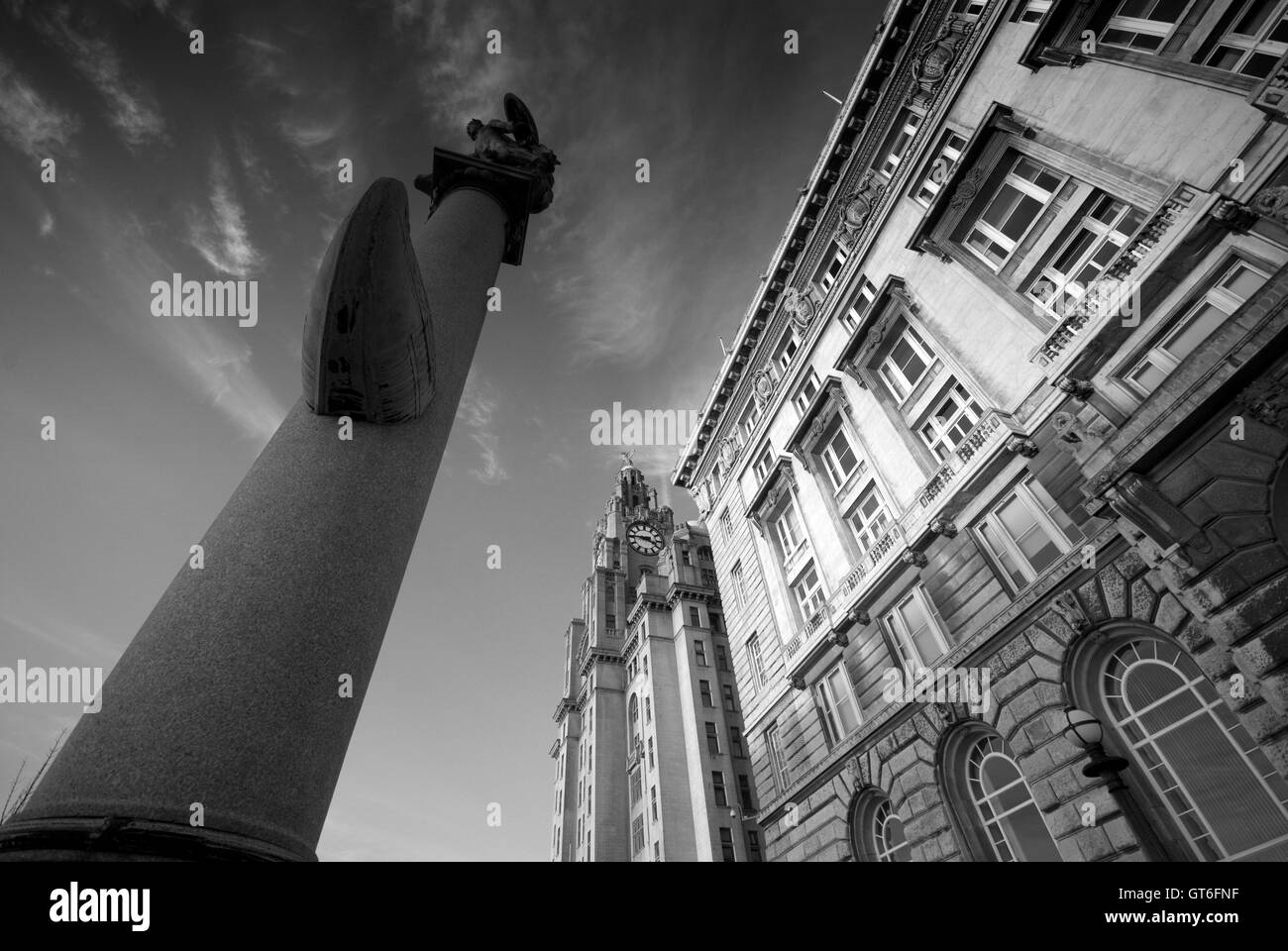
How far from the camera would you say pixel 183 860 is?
279cm

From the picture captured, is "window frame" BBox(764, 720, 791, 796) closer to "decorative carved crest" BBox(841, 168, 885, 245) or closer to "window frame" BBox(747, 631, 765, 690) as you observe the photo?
"window frame" BBox(747, 631, 765, 690)

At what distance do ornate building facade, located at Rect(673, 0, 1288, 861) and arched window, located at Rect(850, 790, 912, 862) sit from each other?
104mm

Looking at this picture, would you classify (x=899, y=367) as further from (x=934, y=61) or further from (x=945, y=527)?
(x=934, y=61)

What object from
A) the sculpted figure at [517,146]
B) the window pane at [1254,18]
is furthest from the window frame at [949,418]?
the sculpted figure at [517,146]

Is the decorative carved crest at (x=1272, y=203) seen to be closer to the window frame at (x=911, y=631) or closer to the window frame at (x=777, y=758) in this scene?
the window frame at (x=911, y=631)

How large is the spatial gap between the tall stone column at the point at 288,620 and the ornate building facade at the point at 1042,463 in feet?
31.5

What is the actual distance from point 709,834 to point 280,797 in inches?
2133

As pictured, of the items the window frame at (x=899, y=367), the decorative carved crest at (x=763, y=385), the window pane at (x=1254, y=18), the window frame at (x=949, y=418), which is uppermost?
the decorative carved crest at (x=763, y=385)

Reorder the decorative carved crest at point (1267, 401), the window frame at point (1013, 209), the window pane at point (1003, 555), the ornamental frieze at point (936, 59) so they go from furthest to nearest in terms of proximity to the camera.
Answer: the ornamental frieze at point (936, 59) → the window frame at point (1013, 209) → the window pane at point (1003, 555) → the decorative carved crest at point (1267, 401)

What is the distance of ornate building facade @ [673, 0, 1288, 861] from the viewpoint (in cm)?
1041

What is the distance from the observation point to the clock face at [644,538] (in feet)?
322

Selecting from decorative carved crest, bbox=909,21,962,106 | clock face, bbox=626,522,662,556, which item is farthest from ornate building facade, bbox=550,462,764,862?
decorative carved crest, bbox=909,21,962,106

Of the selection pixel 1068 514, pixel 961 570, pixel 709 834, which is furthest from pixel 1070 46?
pixel 709 834
